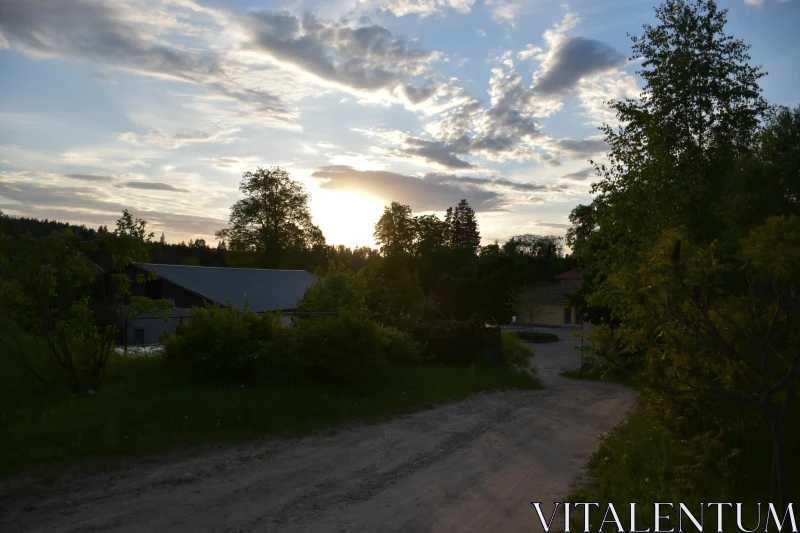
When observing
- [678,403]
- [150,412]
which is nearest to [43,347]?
[150,412]

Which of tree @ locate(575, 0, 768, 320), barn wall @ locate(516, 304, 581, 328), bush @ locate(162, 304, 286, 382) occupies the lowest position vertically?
barn wall @ locate(516, 304, 581, 328)

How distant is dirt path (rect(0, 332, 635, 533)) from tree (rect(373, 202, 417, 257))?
188ft

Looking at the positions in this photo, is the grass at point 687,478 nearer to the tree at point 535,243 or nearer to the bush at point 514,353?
the bush at point 514,353

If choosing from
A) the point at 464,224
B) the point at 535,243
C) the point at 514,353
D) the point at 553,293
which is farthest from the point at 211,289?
the point at 535,243

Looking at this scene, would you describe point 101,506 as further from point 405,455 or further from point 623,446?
point 623,446

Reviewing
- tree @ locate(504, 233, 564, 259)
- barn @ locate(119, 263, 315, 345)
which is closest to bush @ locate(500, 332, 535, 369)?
barn @ locate(119, 263, 315, 345)

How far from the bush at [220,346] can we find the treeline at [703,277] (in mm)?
7567

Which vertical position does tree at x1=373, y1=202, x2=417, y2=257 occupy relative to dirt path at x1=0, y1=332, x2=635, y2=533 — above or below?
above

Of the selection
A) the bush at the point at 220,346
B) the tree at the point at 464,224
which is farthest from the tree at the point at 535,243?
the bush at the point at 220,346

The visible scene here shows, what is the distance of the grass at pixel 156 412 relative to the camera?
29.7 ft

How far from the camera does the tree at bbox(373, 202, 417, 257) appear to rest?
6969cm

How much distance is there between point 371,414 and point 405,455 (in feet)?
10.6

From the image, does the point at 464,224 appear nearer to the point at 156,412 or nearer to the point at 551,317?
the point at 551,317

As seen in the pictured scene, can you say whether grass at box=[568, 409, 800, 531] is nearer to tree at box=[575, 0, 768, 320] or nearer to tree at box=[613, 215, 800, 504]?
tree at box=[613, 215, 800, 504]
